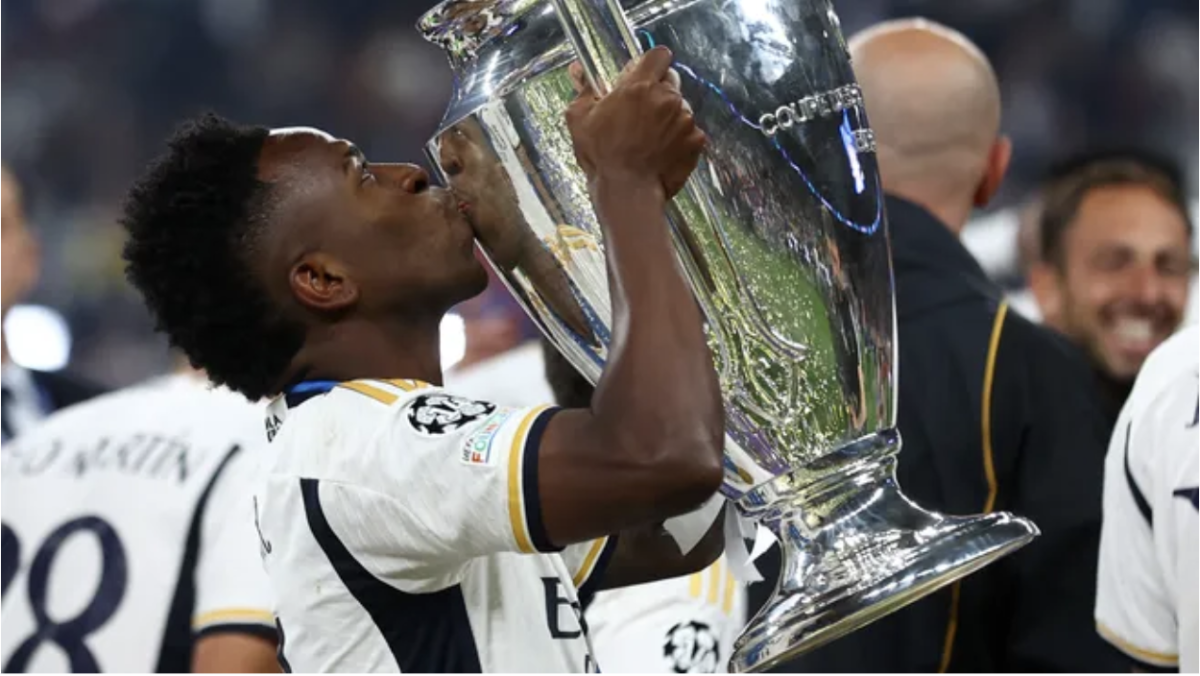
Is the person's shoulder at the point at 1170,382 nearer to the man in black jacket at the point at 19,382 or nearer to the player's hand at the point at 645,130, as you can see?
the player's hand at the point at 645,130

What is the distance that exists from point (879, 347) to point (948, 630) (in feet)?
3.76

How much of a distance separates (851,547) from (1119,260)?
241cm

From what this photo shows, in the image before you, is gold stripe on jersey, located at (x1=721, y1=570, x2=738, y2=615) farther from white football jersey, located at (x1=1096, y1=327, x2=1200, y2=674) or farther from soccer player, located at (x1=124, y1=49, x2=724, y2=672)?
soccer player, located at (x1=124, y1=49, x2=724, y2=672)

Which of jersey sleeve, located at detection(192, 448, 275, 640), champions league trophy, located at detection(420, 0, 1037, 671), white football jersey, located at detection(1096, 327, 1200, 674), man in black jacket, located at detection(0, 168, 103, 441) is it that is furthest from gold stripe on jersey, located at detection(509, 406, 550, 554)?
man in black jacket, located at detection(0, 168, 103, 441)

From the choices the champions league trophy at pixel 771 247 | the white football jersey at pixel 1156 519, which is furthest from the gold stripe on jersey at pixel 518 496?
the white football jersey at pixel 1156 519

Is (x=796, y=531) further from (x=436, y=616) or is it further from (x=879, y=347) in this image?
(x=436, y=616)

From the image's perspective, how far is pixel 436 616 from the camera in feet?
5.58

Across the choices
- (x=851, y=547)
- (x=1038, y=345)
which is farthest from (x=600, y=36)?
(x=1038, y=345)

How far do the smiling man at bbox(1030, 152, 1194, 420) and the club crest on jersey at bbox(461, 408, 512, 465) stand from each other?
2.45m

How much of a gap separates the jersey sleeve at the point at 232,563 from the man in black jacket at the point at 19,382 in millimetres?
704

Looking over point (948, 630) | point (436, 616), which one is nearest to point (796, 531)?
point (436, 616)

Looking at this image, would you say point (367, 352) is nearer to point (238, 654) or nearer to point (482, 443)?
point (482, 443)

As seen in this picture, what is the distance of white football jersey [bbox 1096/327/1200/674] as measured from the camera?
7.29 ft

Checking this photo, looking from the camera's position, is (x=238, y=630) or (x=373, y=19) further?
(x=373, y=19)
